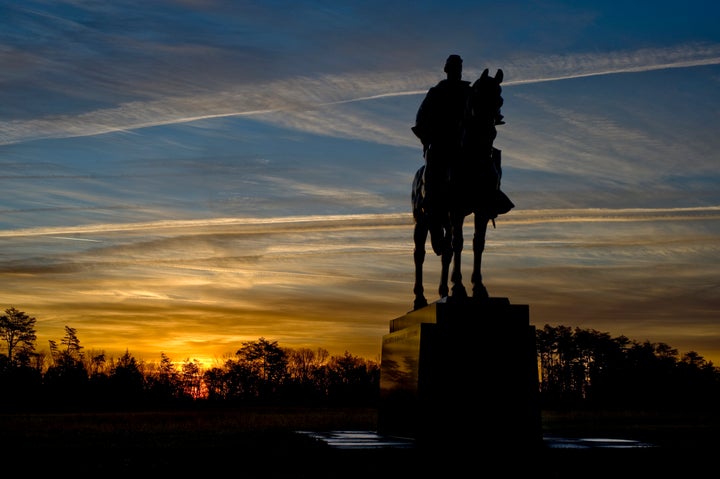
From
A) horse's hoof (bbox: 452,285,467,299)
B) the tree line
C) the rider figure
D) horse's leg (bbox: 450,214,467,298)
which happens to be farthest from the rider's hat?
the tree line

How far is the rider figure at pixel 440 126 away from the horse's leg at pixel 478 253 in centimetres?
81

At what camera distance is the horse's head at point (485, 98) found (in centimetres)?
1546

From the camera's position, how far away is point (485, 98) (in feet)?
50.7

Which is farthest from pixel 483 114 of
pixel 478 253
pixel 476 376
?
pixel 476 376

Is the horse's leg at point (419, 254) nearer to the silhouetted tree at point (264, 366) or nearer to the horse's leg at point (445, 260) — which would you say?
the horse's leg at point (445, 260)

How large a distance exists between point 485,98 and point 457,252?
2.86 metres

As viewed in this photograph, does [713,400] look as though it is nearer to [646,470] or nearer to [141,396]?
[141,396]

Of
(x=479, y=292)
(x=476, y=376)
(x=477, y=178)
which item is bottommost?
(x=476, y=376)

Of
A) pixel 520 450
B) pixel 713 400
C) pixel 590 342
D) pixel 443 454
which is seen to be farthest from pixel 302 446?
pixel 590 342

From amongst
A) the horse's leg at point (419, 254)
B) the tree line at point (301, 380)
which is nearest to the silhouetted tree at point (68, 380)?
the tree line at point (301, 380)

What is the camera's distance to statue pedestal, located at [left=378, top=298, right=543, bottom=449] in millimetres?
14617

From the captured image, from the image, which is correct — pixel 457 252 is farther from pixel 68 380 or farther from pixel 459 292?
pixel 68 380

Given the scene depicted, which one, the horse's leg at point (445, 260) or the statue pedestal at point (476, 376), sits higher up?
the horse's leg at point (445, 260)

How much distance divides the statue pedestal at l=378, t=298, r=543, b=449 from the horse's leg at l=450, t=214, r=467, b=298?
693mm
